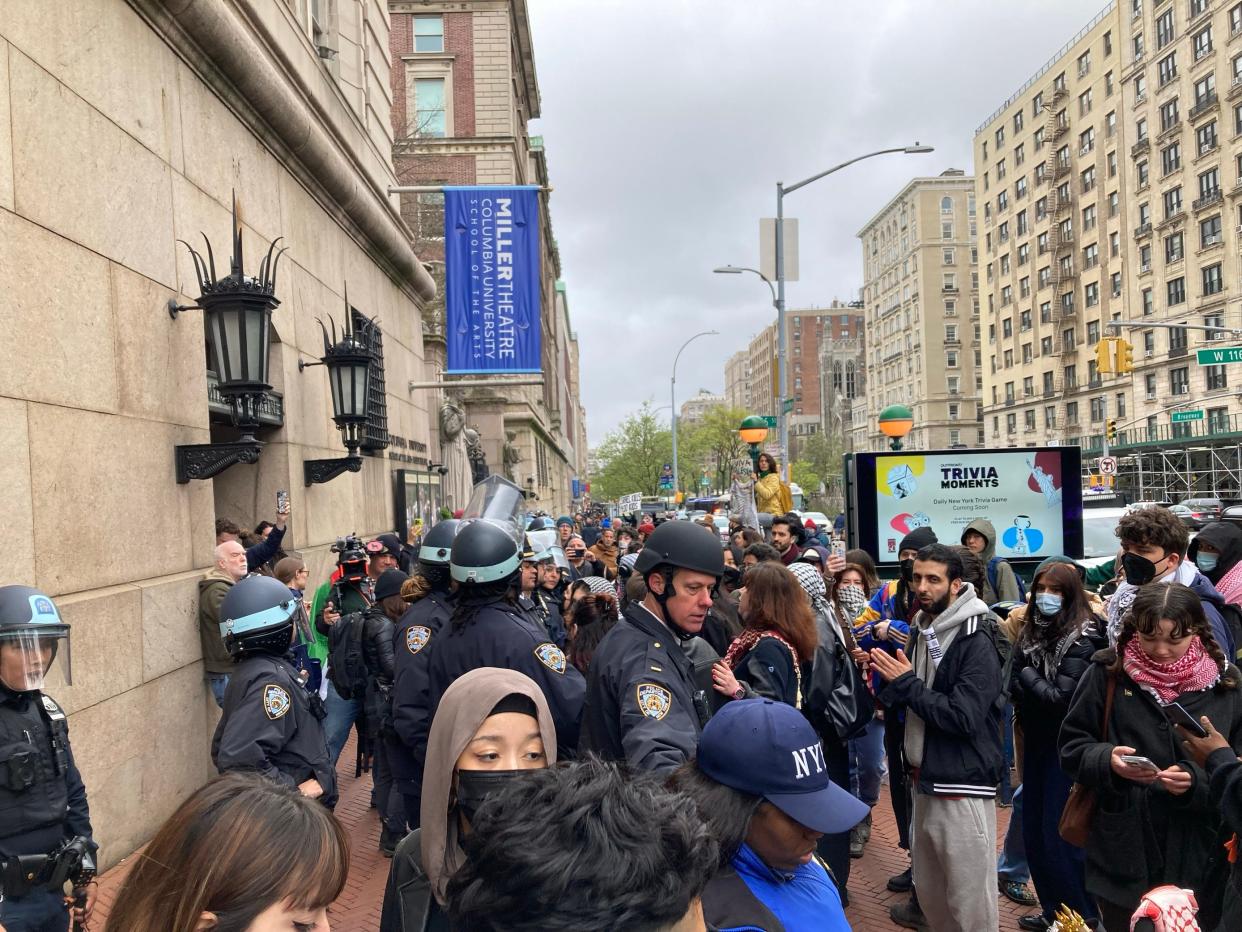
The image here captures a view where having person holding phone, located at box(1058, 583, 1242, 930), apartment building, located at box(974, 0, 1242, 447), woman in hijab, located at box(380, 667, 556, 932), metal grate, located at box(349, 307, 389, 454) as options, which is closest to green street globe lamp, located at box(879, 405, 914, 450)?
metal grate, located at box(349, 307, 389, 454)

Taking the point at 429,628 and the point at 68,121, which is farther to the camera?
the point at 68,121

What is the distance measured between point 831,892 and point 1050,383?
3210 inches

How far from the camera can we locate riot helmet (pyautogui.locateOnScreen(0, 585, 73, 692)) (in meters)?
3.37

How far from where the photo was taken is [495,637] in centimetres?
390

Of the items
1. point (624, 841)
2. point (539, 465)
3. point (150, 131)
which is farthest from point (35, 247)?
point (539, 465)

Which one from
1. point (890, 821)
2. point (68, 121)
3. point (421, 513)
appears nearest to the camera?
point (68, 121)

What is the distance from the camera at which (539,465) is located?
149 feet

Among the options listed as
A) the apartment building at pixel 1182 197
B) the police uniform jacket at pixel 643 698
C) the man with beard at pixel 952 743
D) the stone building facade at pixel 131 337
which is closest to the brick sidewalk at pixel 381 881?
the man with beard at pixel 952 743

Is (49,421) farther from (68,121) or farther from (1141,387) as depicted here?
(1141,387)

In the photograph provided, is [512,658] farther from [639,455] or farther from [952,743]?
[639,455]

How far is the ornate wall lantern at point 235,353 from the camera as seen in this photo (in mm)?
7047

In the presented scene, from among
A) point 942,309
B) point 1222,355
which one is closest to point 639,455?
point 942,309

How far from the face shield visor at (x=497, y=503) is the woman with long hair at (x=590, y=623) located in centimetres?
235

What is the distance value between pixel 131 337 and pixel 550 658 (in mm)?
4557
